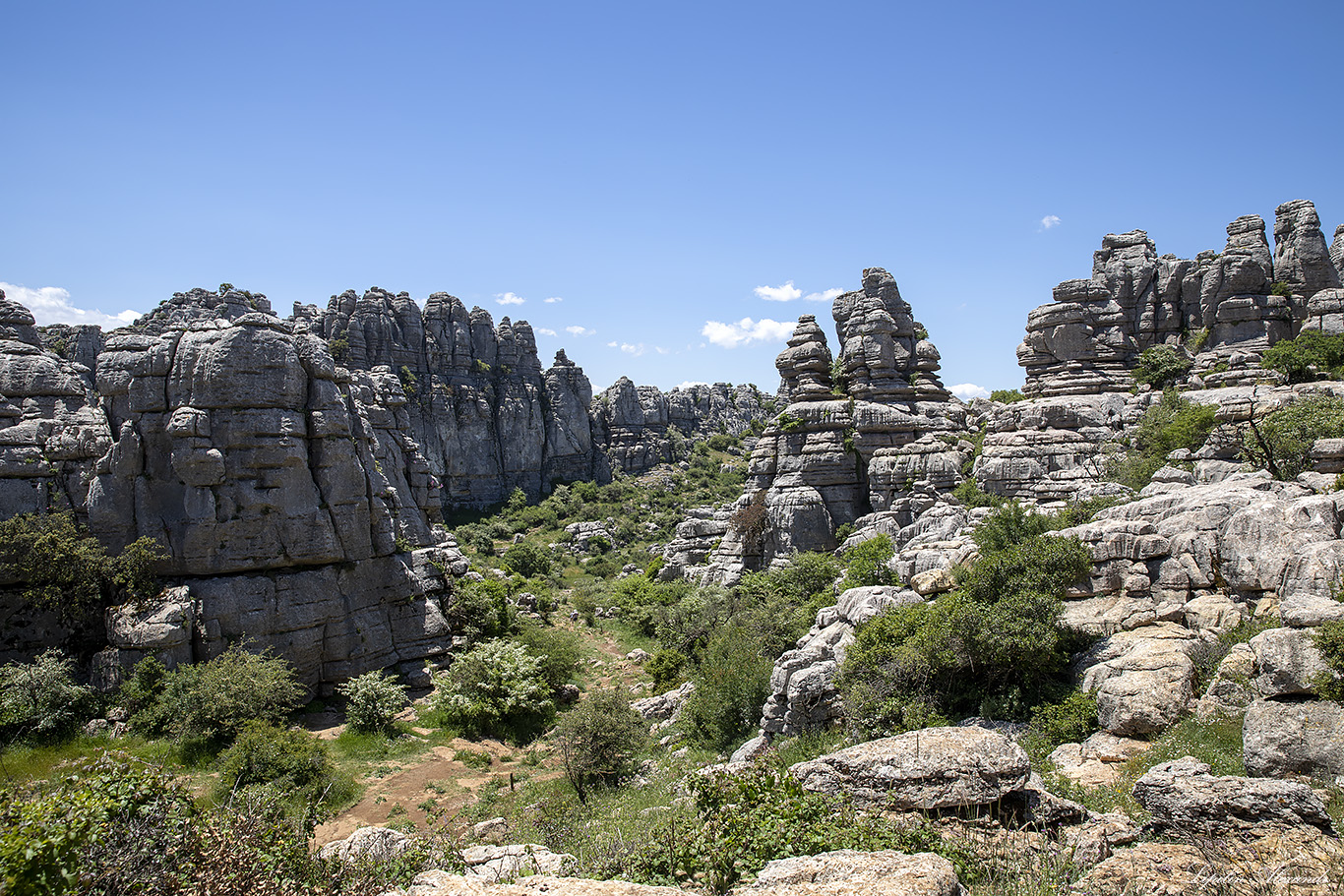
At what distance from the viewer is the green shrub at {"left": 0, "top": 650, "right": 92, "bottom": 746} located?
19.2 meters

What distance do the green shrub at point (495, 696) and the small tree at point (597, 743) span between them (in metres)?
4.97

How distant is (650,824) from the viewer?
11625 mm

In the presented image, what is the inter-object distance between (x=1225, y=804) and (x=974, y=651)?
6.67 metres

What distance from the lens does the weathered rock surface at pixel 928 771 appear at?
8.79 m

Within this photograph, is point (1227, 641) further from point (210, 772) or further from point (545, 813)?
point (210, 772)

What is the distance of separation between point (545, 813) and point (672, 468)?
7338 centimetres

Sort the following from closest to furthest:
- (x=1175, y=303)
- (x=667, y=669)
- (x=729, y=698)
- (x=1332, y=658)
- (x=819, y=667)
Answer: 1. (x=1332, y=658)
2. (x=819, y=667)
3. (x=729, y=698)
4. (x=667, y=669)
5. (x=1175, y=303)

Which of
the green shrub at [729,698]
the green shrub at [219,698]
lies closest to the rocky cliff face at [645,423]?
the green shrub at [729,698]

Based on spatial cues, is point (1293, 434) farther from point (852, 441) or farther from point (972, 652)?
point (852, 441)

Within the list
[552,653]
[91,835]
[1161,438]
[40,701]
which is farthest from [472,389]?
[91,835]

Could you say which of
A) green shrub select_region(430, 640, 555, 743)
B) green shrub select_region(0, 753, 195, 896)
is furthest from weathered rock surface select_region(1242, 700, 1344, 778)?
green shrub select_region(430, 640, 555, 743)

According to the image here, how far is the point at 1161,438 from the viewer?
85.6 feet

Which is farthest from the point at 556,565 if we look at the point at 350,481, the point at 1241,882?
the point at 1241,882

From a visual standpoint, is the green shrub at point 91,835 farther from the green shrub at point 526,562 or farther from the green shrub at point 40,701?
the green shrub at point 526,562
